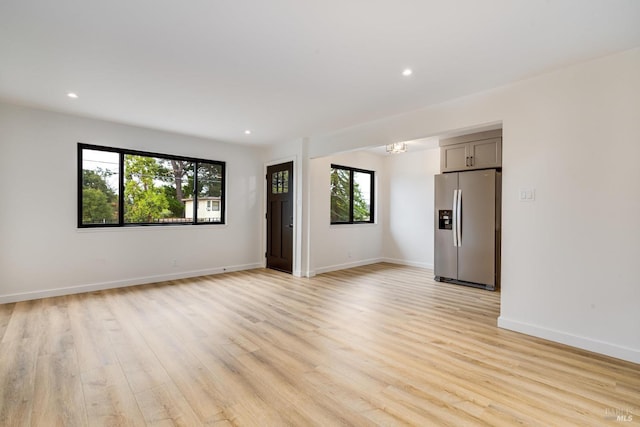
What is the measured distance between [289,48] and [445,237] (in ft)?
13.2

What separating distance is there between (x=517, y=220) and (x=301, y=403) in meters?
2.66

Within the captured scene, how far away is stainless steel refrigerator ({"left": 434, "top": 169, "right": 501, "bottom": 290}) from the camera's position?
15.3 feet

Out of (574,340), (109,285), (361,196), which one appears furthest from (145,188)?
(574,340)

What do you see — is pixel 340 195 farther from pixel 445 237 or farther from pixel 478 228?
pixel 478 228

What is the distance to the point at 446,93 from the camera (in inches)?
131

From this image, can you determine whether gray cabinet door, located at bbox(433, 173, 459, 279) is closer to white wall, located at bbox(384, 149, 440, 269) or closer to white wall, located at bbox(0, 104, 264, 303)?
white wall, located at bbox(384, 149, 440, 269)

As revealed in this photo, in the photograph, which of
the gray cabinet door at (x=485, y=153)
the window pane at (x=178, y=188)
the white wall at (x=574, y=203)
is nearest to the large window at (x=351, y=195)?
the gray cabinet door at (x=485, y=153)

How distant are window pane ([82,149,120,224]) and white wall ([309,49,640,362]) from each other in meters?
5.06

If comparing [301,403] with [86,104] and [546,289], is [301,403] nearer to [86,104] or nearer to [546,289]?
[546,289]

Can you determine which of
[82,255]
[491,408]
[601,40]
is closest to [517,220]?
[601,40]

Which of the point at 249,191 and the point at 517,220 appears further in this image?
the point at 249,191

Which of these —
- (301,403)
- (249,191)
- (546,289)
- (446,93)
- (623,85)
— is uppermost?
(446,93)

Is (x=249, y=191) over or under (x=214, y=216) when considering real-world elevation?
over

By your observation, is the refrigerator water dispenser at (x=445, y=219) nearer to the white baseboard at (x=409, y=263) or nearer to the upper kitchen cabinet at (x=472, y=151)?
the upper kitchen cabinet at (x=472, y=151)
